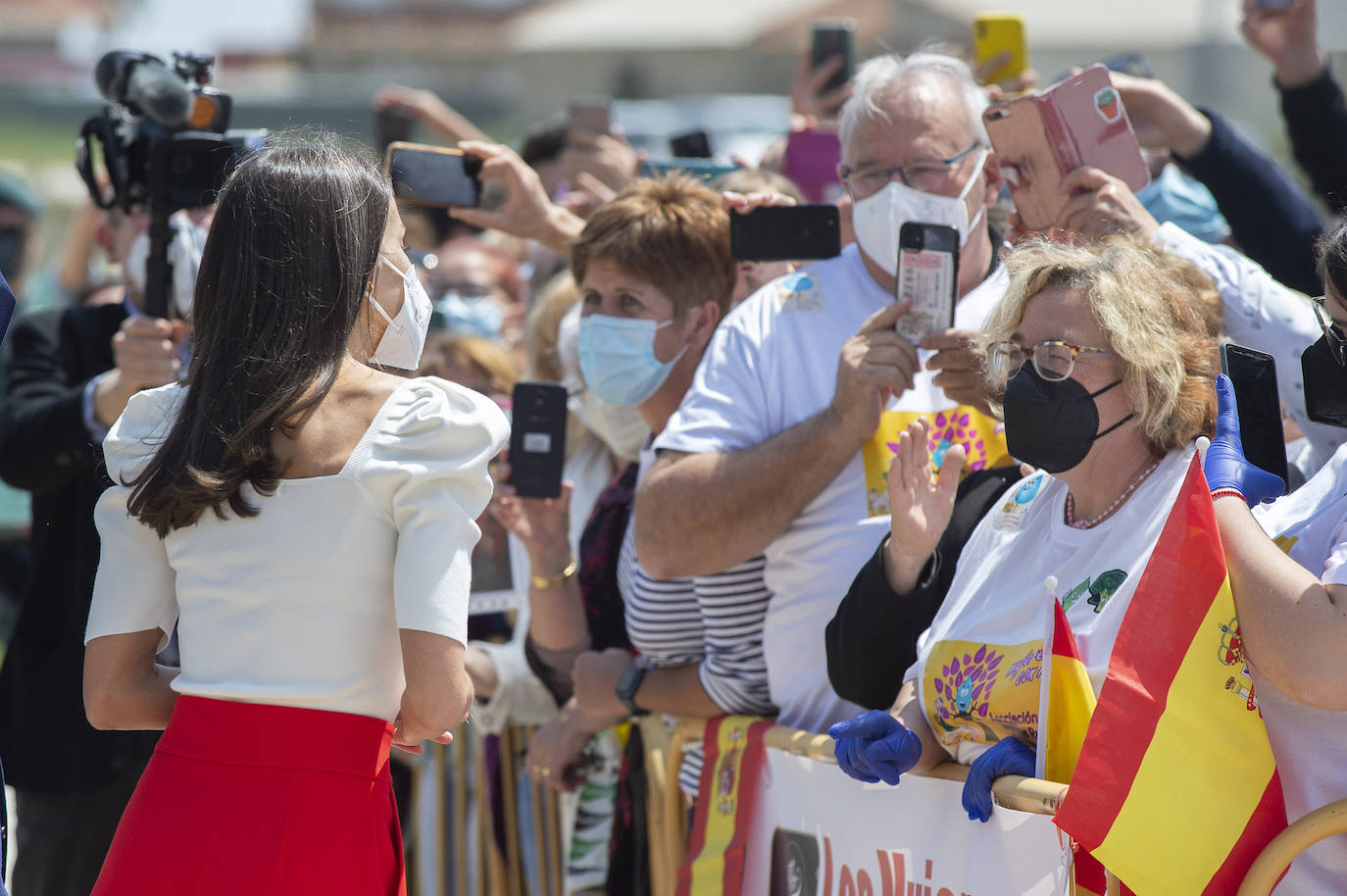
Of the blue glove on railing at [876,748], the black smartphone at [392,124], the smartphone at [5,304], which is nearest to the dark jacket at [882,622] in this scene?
the blue glove on railing at [876,748]

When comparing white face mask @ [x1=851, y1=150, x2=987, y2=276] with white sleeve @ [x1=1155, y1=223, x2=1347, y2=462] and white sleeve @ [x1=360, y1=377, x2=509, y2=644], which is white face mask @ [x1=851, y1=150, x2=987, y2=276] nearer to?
white sleeve @ [x1=1155, y1=223, x2=1347, y2=462]

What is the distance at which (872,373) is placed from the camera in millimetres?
3064

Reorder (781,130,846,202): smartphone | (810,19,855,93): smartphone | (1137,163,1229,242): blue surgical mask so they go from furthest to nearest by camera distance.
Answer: (810,19,855,93): smartphone, (781,130,846,202): smartphone, (1137,163,1229,242): blue surgical mask

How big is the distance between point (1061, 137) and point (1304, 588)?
4.72 feet

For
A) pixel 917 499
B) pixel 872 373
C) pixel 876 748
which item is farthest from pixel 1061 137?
pixel 876 748

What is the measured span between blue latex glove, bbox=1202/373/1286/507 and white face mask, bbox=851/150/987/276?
3.17 feet

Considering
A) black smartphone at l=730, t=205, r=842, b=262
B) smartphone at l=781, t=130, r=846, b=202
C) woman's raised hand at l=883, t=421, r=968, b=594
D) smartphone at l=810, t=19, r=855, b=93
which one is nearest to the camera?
woman's raised hand at l=883, t=421, r=968, b=594

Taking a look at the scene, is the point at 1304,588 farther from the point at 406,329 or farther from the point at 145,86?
the point at 145,86

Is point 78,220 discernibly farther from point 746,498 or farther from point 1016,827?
point 1016,827

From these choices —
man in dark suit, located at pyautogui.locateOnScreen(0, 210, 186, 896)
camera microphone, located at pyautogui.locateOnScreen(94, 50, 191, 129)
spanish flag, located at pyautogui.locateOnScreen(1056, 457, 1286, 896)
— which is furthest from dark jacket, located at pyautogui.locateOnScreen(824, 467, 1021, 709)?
camera microphone, located at pyautogui.locateOnScreen(94, 50, 191, 129)

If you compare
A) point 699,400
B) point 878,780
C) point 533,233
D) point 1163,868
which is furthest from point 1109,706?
point 533,233

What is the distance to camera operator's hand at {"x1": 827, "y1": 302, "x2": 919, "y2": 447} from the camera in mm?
3061

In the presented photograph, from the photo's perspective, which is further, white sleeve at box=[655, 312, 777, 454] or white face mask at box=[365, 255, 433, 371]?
white sleeve at box=[655, 312, 777, 454]

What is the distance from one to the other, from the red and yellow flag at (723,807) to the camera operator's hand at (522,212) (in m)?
1.48
